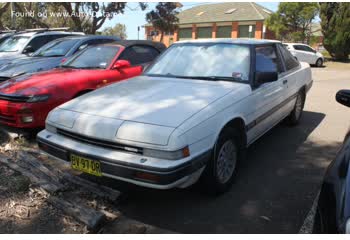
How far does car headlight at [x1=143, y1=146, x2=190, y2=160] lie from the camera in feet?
9.99

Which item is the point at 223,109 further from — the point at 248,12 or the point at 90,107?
the point at 248,12

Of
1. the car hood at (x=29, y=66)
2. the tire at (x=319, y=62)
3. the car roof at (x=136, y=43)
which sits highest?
the car roof at (x=136, y=43)

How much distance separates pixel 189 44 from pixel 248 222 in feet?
8.52

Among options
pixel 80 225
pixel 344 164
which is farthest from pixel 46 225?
pixel 344 164

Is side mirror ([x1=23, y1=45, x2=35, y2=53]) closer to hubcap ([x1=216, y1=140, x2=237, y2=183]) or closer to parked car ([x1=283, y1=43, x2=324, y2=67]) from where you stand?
hubcap ([x1=216, y1=140, x2=237, y2=183])

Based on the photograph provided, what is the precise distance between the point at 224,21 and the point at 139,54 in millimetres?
39681

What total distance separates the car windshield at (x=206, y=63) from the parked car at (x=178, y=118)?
1 cm

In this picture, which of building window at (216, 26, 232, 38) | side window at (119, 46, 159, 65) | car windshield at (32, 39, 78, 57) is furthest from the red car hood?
building window at (216, 26, 232, 38)

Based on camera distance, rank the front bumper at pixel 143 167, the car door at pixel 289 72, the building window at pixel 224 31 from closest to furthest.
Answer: the front bumper at pixel 143 167 → the car door at pixel 289 72 → the building window at pixel 224 31

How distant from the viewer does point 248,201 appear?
3.73 meters

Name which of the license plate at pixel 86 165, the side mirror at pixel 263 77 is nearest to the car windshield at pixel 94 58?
the side mirror at pixel 263 77

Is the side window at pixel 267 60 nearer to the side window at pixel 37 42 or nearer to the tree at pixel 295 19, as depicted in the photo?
the side window at pixel 37 42

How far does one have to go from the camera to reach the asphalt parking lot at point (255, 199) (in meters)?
3.32

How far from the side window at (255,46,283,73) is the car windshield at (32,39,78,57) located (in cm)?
490
